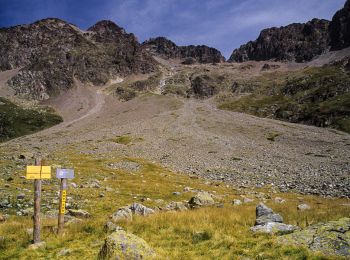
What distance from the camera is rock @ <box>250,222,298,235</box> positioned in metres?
14.3

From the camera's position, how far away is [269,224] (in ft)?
50.4

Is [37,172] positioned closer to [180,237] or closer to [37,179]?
[37,179]

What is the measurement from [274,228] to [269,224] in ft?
1.62

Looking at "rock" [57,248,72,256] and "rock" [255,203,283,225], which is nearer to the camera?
"rock" [57,248,72,256]

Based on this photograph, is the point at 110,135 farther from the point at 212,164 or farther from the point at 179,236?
the point at 179,236

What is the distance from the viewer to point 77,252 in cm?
1344

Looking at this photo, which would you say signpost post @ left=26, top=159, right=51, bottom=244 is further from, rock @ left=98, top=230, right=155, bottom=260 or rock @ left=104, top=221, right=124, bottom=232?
rock @ left=98, top=230, right=155, bottom=260

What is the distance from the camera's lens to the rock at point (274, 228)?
14.3 m

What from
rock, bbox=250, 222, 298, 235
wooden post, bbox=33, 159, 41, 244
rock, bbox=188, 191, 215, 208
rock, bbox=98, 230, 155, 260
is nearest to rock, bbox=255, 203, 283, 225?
rock, bbox=250, 222, 298, 235

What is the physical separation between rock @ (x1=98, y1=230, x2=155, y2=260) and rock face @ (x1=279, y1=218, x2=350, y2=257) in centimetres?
512

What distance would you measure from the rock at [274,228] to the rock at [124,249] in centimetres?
518

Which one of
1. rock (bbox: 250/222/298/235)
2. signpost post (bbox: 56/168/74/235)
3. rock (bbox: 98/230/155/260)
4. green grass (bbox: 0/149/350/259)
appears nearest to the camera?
rock (bbox: 98/230/155/260)

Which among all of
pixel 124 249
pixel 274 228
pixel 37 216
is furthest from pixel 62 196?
pixel 274 228

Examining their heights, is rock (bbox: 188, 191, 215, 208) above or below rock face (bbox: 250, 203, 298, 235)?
below
